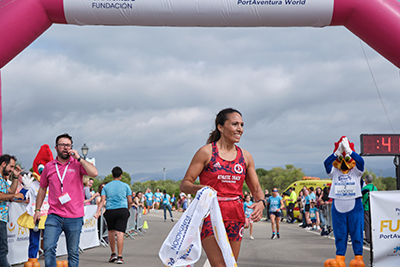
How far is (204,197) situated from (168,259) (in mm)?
701

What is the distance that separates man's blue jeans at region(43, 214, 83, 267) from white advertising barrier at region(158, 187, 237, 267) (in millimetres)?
2106

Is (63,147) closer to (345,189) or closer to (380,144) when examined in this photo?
(345,189)

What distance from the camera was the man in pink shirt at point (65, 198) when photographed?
6.10 meters

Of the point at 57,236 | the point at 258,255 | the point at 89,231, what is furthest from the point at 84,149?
the point at 57,236

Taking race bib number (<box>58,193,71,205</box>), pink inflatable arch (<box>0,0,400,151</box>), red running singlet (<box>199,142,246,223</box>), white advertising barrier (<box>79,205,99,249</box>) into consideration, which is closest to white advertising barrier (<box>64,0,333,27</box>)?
pink inflatable arch (<box>0,0,400,151</box>)

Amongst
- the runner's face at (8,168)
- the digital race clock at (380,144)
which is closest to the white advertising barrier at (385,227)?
the digital race clock at (380,144)

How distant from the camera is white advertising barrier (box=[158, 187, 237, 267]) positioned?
14.3ft

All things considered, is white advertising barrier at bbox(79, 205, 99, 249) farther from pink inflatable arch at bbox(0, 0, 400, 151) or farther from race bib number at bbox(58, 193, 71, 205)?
race bib number at bbox(58, 193, 71, 205)

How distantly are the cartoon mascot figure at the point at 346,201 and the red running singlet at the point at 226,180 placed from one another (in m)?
4.08

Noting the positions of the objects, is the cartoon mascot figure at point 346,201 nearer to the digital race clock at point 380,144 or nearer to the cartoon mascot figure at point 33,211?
the digital race clock at point 380,144

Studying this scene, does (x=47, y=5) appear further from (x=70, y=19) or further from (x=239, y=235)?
(x=239, y=235)

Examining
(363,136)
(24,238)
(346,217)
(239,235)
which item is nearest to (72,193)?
(239,235)

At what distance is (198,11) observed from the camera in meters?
9.26

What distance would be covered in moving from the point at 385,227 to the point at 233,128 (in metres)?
4.85
